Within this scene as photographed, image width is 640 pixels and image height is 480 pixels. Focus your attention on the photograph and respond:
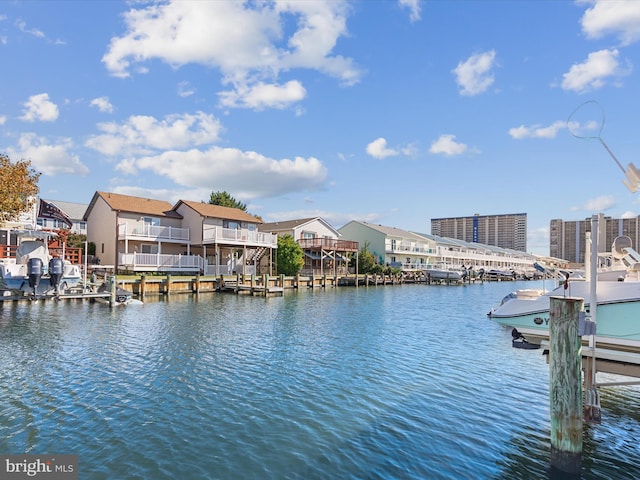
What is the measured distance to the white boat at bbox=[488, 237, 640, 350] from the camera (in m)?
8.07

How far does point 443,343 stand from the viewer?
15.6m

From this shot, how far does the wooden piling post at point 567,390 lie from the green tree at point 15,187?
28792mm

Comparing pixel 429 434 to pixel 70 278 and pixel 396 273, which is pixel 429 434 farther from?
pixel 396 273

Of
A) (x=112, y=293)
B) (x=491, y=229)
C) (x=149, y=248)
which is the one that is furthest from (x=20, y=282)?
(x=491, y=229)

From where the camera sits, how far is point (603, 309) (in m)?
8.33

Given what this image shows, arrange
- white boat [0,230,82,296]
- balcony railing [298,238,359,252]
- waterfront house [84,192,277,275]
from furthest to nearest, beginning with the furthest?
balcony railing [298,238,359,252] → waterfront house [84,192,277,275] → white boat [0,230,82,296]

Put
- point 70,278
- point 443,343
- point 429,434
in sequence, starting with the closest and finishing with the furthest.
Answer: point 429,434, point 443,343, point 70,278

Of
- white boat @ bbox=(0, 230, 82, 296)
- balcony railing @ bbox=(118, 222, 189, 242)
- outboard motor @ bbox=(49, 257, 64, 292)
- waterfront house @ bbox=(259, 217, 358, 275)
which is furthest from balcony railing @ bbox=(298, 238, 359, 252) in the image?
outboard motor @ bbox=(49, 257, 64, 292)

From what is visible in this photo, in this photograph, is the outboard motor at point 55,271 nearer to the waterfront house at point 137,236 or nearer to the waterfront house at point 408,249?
the waterfront house at point 137,236

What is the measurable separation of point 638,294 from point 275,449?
7.67 meters

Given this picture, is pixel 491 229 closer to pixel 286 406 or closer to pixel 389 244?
pixel 389 244

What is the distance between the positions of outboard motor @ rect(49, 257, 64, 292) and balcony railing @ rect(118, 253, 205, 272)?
10.6 metres

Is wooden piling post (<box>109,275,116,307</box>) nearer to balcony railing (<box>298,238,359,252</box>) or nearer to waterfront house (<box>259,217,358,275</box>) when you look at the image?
waterfront house (<box>259,217,358,275</box>)

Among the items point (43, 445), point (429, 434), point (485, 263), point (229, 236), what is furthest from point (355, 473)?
point (485, 263)
